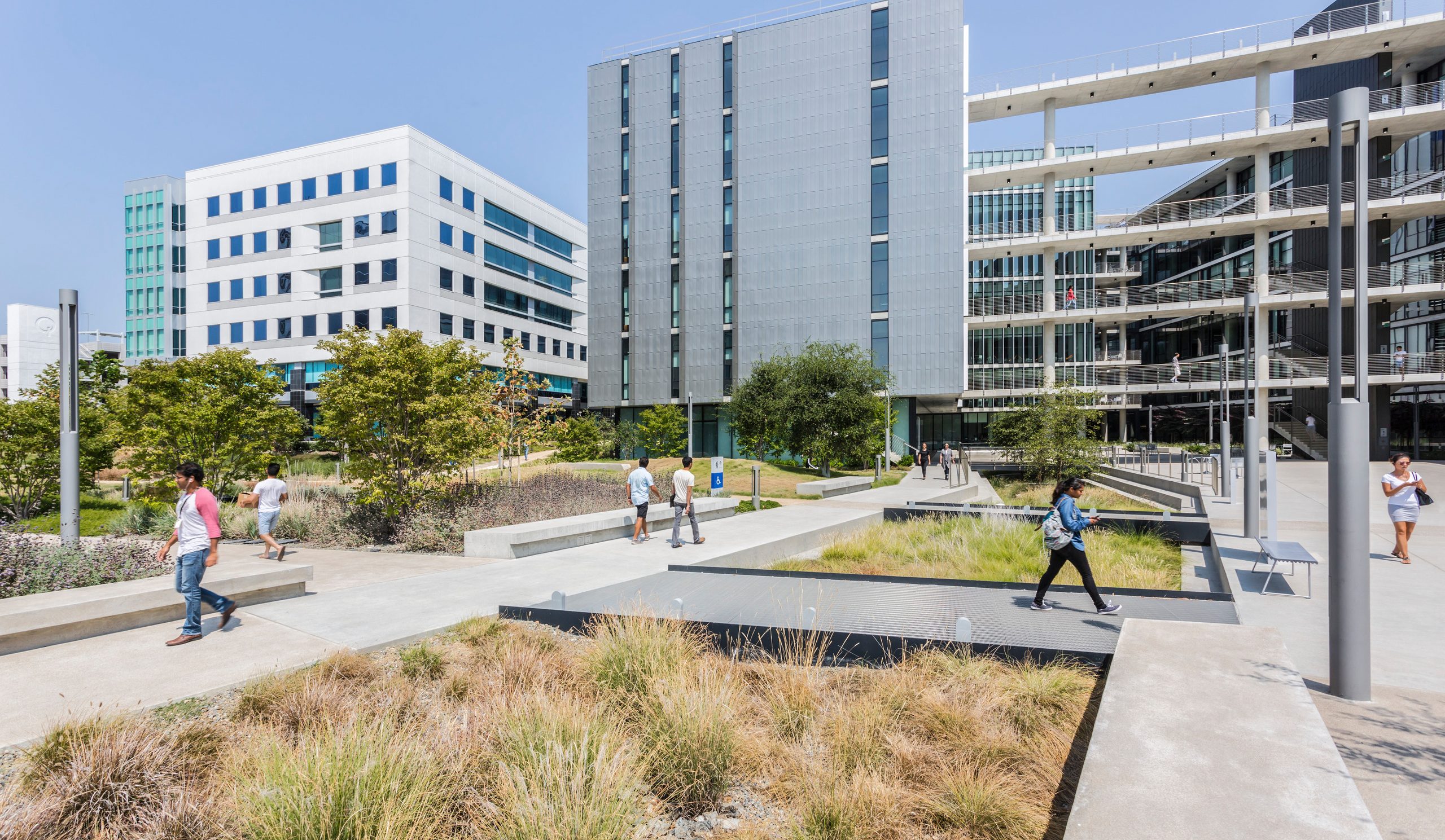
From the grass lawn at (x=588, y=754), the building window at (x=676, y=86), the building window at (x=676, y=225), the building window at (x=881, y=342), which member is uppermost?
the building window at (x=676, y=86)

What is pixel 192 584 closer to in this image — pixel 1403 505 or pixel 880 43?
pixel 1403 505

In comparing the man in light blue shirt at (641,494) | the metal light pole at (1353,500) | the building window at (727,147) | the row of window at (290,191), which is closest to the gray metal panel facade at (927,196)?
the building window at (727,147)

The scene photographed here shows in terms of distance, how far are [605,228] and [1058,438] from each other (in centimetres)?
3510

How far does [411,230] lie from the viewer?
141ft

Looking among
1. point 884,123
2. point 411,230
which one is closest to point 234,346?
point 411,230

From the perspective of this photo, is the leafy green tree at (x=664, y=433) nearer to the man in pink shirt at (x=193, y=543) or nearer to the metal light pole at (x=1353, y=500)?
the man in pink shirt at (x=193, y=543)

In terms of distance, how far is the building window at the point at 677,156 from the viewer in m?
47.5

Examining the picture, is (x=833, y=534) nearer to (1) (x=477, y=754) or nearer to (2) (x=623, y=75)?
(1) (x=477, y=754)

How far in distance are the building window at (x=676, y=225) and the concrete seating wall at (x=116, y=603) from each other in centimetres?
4175

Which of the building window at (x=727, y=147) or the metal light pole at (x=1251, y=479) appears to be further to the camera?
the building window at (x=727, y=147)

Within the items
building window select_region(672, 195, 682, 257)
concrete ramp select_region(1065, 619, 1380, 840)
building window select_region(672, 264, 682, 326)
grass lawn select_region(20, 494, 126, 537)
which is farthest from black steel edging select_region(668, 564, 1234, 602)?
building window select_region(672, 195, 682, 257)

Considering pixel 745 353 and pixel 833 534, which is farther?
pixel 745 353

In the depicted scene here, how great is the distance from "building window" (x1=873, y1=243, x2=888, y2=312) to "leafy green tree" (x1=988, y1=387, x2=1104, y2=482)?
15.9 metres

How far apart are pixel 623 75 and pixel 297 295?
2742 centimetres
